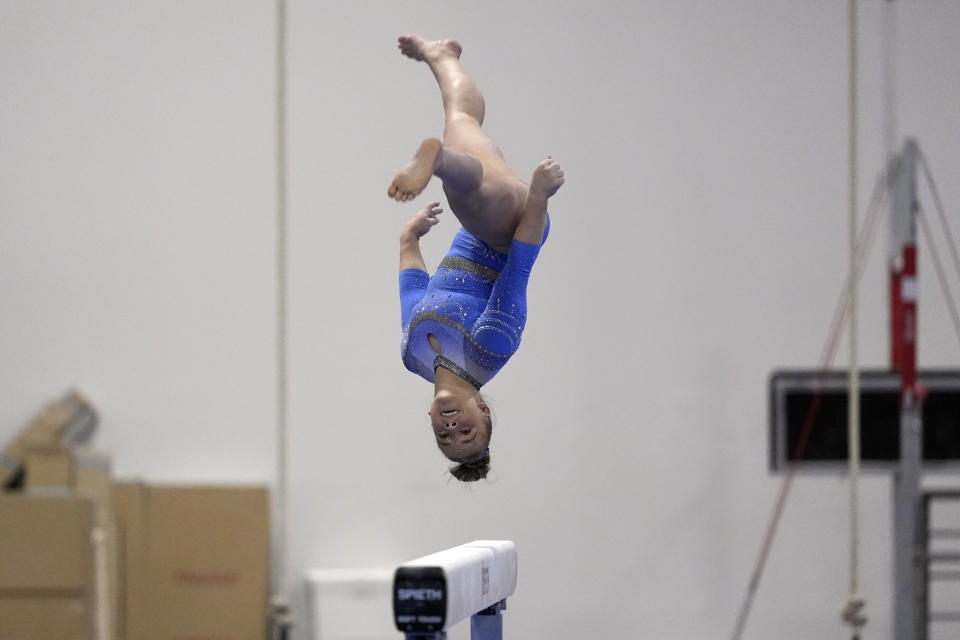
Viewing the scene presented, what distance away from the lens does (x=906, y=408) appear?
5340 millimetres

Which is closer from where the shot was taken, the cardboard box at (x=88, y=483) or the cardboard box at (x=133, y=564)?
the cardboard box at (x=88, y=483)

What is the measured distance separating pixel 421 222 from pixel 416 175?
1.17 metres

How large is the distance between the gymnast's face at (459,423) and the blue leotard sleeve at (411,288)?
0.35 meters

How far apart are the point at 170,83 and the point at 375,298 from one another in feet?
4.39

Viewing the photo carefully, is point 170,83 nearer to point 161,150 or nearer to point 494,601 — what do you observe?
point 161,150

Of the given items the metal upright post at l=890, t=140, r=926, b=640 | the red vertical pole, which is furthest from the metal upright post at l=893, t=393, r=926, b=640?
the red vertical pole

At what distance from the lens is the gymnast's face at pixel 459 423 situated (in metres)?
2.97

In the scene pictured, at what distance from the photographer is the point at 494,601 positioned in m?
3.45

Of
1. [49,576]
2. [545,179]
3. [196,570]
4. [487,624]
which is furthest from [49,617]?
[545,179]

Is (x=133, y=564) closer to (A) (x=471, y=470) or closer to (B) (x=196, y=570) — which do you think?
(B) (x=196, y=570)

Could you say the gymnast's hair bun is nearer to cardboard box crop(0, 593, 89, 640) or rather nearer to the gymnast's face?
the gymnast's face

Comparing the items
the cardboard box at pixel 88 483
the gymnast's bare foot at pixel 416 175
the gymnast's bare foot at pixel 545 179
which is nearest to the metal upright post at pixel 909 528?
the gymnast's bare foot at pixel 545 179

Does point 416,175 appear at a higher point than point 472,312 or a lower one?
Answer: higher

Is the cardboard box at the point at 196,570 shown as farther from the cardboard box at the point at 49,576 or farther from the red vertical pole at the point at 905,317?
the red vertical pole at the point at 905,317
